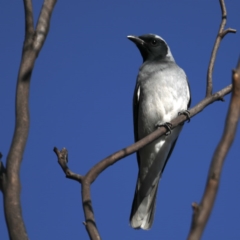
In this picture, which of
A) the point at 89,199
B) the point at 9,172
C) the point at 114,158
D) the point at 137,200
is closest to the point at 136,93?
the point at 137,200

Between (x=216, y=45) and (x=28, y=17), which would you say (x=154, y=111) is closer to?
(x=216, y=45)

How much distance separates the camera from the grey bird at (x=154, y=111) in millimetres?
6477

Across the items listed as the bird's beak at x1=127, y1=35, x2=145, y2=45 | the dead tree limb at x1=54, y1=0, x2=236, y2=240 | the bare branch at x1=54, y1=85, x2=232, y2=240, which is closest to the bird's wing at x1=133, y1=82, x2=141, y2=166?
the bird's beak at x1=127, y1=35, x2=145, y2=45

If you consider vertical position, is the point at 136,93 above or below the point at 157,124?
above

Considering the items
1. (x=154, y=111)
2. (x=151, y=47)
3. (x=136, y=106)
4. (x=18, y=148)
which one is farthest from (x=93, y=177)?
(x=151, y=47)

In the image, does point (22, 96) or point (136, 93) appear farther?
point (136, 93)

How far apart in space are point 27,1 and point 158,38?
18.4 ft

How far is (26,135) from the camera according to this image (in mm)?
1966

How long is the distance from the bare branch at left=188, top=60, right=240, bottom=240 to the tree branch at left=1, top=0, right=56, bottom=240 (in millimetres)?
779

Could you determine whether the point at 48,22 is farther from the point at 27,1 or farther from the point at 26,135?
the point at 26,135

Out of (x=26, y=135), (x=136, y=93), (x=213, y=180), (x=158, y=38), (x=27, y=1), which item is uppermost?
(x=158, y=38)

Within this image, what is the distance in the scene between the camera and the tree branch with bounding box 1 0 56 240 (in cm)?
181

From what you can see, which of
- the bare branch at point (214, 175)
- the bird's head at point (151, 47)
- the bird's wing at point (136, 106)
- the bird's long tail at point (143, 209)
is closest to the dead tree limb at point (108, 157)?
the bare branch at point (214, 175)

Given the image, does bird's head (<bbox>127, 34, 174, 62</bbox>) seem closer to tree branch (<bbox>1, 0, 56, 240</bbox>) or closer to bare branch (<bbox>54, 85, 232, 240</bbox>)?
bare branch (<bbox>54, 85, 232, 240</bbox>)
